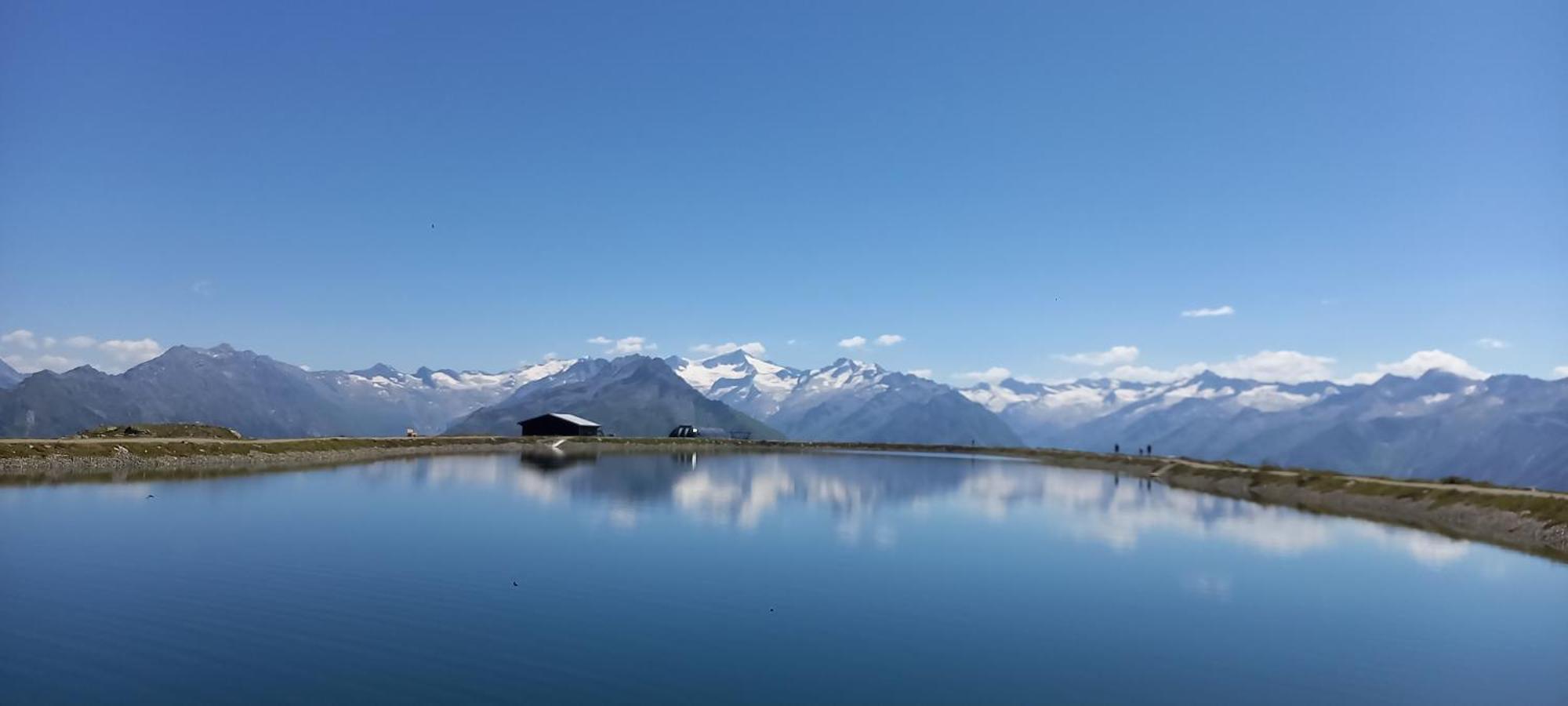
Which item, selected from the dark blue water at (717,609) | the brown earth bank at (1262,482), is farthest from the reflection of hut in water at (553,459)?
the dark blue water at (717,609)

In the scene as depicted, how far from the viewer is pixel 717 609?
3731 cm

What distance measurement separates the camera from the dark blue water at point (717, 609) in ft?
87.2

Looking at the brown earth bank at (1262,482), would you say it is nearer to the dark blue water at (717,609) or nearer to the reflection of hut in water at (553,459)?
the dark blue water at (717,609)

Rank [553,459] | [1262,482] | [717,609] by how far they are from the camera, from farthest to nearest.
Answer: [553,459]
[1262,482]
[717,609]

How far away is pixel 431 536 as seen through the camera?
55.4 metres

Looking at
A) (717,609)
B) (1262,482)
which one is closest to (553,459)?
(1262,482)

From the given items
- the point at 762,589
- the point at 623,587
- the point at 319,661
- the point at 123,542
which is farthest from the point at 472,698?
the point at 123,542

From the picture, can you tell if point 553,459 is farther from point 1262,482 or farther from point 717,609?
point 717,609

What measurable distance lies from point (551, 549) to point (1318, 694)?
130ft

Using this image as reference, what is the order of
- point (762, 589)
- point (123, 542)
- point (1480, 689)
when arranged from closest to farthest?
point (1480, 689)
point (762, 589)
point (123, 542)

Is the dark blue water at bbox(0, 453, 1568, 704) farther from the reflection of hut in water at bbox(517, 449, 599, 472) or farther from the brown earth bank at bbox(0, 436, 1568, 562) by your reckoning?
the reflection of hut in water at bbox(517, 449, 599, 472)

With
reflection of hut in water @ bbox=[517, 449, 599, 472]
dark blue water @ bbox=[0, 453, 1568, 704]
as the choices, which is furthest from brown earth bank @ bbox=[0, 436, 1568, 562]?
reflection of hut in water @ bbox=[517, 449, 599, 472]

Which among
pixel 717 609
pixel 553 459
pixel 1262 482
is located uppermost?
pixel 553 459

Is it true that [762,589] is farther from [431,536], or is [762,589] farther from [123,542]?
[123,542]
